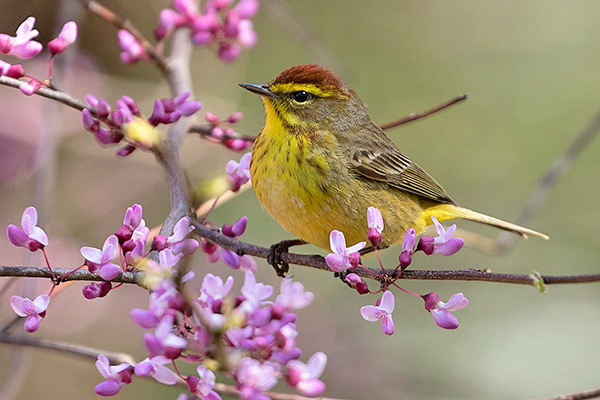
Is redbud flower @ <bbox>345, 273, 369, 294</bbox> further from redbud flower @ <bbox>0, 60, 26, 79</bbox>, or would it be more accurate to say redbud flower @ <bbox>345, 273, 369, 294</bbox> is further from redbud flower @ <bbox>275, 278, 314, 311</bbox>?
redbud flower @ <bbox>0, 60, 26, 79</bbox>

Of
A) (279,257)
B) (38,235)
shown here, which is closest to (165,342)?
(38,235)

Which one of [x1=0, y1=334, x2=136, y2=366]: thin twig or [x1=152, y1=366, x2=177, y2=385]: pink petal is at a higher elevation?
[x1=152, y1=366, x2=177, y2=385]: pink petal

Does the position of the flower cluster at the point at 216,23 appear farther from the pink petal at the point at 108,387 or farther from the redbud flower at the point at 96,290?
the pink petal at the point at 108,387

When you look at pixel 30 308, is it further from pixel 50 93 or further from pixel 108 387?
pixel 50 93

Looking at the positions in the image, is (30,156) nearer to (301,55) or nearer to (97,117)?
(97,117)

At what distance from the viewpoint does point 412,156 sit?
7426 millimetres

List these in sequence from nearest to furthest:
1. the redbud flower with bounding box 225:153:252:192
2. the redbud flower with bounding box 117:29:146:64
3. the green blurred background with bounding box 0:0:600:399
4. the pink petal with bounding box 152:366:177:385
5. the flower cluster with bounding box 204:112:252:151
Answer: the pink petal with bounding box 152:366:177:385, the redbud flower with bounding box 225:153:252:192, the flower cluster with bounding box 204:112:252:151, the redbud flower with bounding box 117:29:146:64, the green blurred background with bounding box 0:0:600:399

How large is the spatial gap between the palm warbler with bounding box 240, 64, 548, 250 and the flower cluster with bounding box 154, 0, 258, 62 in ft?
1.15

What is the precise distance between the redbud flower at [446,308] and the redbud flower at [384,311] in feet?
0.45

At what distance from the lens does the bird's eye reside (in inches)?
127

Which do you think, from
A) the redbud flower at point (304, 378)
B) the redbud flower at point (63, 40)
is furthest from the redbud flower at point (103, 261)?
the redbud flower at point (63, 40)

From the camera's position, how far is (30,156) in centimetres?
465

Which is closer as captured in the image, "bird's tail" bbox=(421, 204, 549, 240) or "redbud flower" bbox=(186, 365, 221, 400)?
"redbud flower" bbox=(186, 365, 221, 400)

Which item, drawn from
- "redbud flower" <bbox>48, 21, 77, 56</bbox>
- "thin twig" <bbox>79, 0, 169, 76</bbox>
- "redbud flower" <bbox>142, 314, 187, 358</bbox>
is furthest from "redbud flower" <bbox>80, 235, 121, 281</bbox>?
"thin twig" <bbox>79, 0, 169, 76</bbox>
